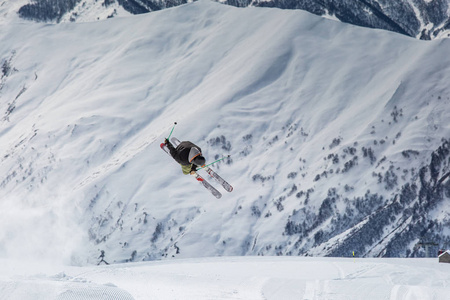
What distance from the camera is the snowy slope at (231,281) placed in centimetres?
3972

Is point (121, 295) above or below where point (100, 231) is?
above

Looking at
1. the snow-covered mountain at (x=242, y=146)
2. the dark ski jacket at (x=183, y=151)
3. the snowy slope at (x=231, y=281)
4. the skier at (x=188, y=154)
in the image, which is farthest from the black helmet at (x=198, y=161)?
the snow-covered mountain at (x=242, y=146)

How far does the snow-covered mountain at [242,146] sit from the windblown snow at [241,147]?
320 millimetres

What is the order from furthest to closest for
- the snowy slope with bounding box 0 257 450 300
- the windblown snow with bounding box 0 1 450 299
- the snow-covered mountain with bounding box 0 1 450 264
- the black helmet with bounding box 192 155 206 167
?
the snow-covered mountain with bounding box 0 1 450 264, the windblown snow with bounding box 0 1 450 299, the snowy slope with bounding box 0 257 450 300, the black helmet with bounding box 192 155 206 167

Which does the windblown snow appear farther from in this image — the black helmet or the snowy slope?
the black helmet

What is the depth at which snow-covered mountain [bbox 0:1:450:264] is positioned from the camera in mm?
133500

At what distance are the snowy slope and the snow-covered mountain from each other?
75.6 m

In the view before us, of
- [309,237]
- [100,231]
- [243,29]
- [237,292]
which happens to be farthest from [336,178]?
[237,292]

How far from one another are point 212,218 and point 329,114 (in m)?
34.2

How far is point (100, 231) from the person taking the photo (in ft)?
462

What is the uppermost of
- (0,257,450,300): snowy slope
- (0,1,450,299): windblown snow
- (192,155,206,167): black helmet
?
(192,155,206,167): black helmet

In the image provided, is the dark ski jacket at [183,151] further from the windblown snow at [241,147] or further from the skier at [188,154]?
the windblown snow at [241,147]

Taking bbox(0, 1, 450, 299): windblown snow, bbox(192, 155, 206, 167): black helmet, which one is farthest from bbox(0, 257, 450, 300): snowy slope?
bbox(0, 1, 450, 299): windblown snow

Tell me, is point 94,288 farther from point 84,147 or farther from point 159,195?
point 84,147
